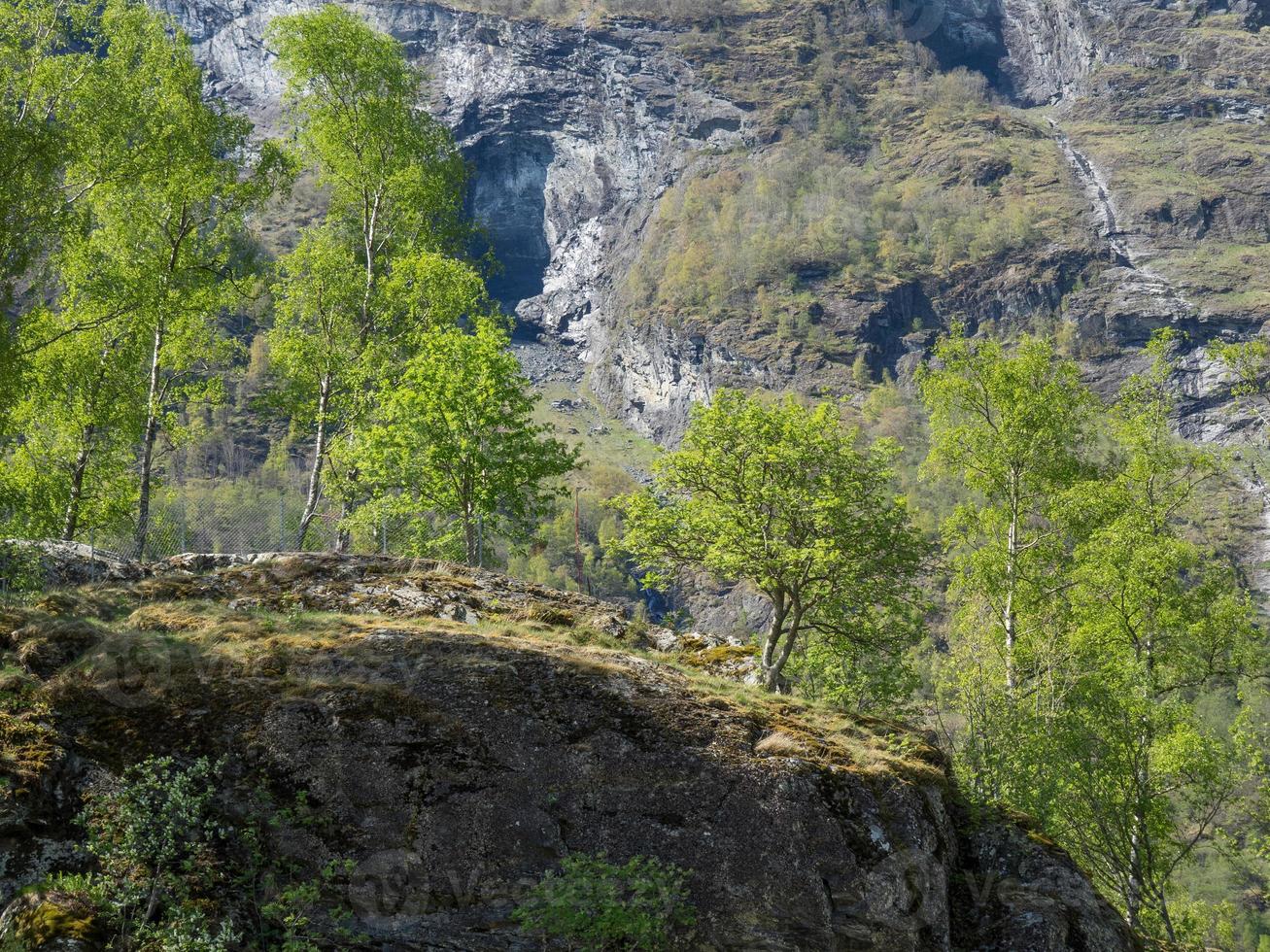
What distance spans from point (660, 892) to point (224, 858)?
4692 mm

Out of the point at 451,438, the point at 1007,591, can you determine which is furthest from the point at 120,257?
the point at 1007,591

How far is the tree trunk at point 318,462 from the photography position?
29266 millimetres

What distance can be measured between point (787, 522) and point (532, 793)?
9703 mm

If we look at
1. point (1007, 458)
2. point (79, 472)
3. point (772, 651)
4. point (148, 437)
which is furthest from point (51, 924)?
point (1007, 458)

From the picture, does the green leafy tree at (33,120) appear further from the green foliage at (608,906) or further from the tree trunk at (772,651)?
the tree trunk at (772,651)

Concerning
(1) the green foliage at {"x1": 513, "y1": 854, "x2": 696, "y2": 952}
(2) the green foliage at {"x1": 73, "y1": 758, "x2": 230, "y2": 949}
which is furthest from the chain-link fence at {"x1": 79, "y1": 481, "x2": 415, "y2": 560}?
(1) the green foliage at {"x1": 513, "y1": 854, "x2": 696, "y2": 952}

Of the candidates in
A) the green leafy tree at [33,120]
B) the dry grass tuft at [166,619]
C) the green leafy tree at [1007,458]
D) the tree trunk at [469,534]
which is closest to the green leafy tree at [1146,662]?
the green leafy tree at [1007,458]

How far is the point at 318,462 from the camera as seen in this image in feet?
97.1

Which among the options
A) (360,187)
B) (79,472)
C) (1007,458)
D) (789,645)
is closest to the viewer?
(789,645)

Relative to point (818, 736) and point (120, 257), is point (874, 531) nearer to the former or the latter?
point (818, 736)

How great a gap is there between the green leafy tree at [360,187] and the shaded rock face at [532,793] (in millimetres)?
18207

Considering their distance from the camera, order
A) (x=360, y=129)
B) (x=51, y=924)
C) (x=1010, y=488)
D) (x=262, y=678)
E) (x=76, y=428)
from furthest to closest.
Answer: (x=360, y=129), (x=1010, y=488), (x=76, y=428), (x=262, y=678), (x=51, y=924)

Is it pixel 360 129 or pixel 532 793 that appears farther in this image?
pixel 360 129

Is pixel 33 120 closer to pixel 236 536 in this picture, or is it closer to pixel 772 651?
pixel 236 536
